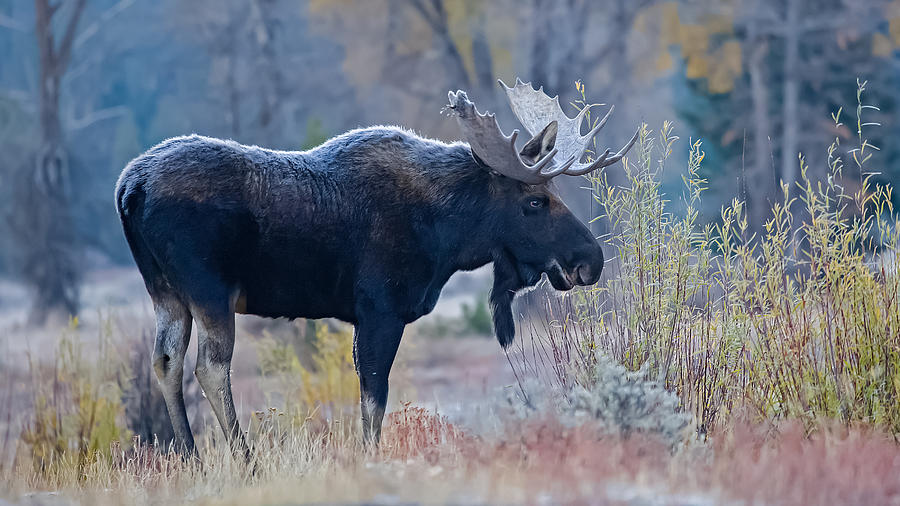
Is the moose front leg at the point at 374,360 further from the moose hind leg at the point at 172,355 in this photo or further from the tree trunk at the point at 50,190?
the tree trunk at the point at 50,190

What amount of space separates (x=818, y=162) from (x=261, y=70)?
471 inches

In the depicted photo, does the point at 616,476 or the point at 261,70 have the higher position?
the point at 261,70

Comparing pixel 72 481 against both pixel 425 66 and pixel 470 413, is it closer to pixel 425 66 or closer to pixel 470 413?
pixel 470 413

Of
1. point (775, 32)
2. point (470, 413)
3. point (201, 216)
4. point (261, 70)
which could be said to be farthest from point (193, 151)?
point (775, 32)

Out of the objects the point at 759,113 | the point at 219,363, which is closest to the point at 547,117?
the point at 219,363

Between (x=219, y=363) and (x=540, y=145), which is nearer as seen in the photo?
(x=219, y=363)

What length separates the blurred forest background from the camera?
2109 centimetres

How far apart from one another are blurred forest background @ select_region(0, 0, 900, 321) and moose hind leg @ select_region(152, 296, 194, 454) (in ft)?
41.7

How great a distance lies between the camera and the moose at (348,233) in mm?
6039

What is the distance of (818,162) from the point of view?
2255cm

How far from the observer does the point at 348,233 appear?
6441 millimetres

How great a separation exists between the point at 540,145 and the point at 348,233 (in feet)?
4.37

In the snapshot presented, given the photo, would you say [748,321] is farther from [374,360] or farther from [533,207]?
[374,360]

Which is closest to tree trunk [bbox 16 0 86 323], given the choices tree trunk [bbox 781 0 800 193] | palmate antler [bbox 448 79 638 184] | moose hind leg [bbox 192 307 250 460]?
tree trunk [bbox 781 0 800 193]
